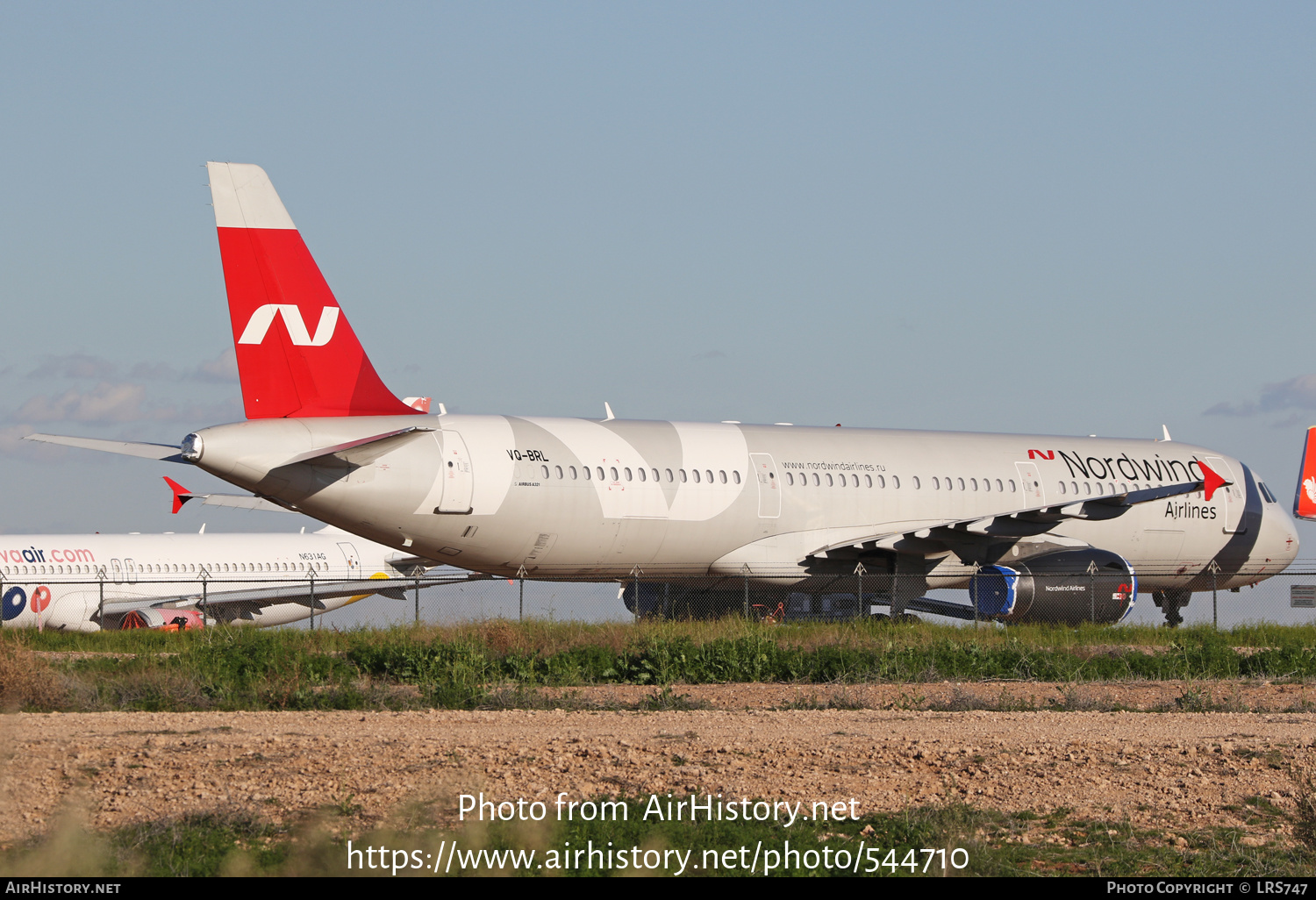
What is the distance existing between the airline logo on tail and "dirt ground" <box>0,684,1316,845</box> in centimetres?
887

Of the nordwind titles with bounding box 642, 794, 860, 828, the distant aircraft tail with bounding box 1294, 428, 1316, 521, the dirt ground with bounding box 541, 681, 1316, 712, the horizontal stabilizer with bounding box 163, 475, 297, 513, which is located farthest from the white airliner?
the nordwind titles with bounding box 642, 794, 860, 828

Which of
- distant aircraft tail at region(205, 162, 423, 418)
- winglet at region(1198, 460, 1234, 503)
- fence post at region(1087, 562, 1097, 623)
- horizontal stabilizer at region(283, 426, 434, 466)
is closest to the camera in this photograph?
horizontal stabilizer at region(283, 426, 434, 466)

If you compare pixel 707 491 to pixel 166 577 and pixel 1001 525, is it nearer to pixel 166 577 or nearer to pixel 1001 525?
pixel 1001 525

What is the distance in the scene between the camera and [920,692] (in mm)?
14180

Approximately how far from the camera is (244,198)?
19.6 meters

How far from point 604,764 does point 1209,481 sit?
19.9m

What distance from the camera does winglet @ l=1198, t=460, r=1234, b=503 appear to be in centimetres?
2540

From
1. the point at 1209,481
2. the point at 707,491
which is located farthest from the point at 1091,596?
the point at 707,491

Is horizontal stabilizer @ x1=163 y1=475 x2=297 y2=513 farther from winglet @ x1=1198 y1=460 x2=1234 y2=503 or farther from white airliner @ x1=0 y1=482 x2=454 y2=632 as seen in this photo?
winglet @ x1=1198 y1=460 x2=1234 y2=503

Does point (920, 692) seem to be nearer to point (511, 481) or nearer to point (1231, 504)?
point (511, 481)

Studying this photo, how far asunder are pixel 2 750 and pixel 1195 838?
673 centimetres

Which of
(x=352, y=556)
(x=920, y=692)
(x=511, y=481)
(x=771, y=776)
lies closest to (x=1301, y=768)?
(x=771, y=776)

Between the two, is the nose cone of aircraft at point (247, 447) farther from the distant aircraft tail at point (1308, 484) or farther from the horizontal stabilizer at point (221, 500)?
the distant aircraft tail at point (1308, 484)

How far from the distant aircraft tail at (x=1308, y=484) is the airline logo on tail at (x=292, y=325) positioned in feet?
72.2
